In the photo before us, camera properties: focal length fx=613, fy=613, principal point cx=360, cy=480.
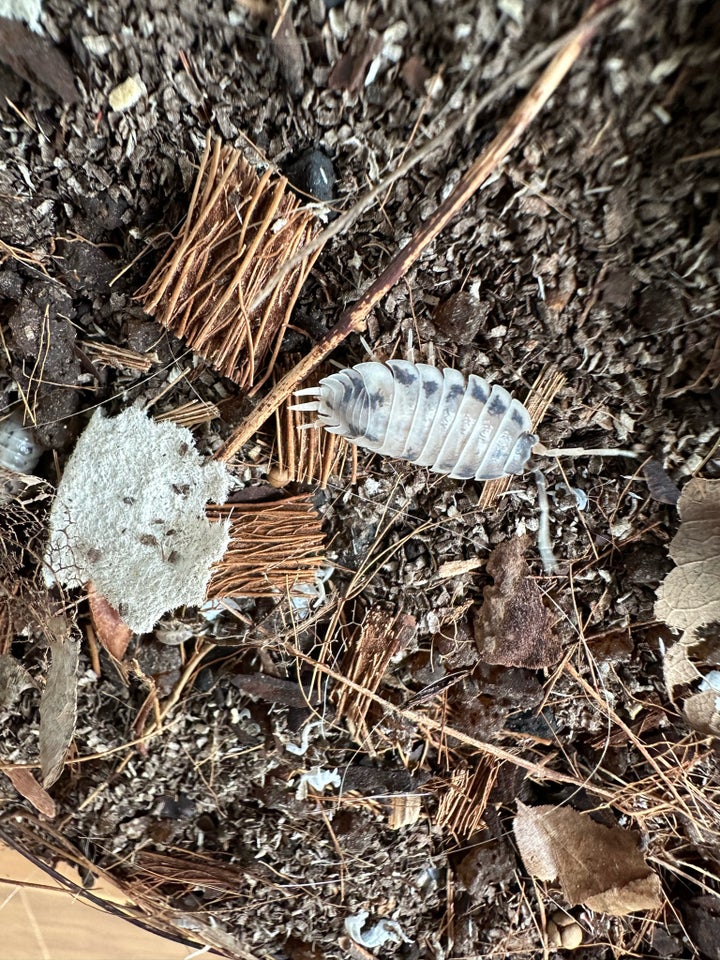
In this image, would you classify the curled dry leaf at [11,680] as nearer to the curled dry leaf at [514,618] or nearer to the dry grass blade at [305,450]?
the dry grass blade at [305,450]

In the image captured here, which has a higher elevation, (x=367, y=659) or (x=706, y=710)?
(x=367, y=659)

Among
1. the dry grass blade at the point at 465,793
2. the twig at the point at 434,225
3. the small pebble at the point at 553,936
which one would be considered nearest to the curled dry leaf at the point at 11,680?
the twig at the point at 434,225

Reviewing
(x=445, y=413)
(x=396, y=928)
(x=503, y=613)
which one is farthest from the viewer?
(x=396, y=928)

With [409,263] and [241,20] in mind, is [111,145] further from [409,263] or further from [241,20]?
[409,263]

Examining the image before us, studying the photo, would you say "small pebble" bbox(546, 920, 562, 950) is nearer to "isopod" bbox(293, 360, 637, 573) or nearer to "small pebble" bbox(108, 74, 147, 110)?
"isopod" bbox(293, 360, 637, 573)

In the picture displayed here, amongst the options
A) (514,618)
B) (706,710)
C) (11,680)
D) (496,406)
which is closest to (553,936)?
(706,710)

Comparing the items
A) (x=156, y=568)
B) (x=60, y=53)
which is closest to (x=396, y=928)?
(x=156, y=568)

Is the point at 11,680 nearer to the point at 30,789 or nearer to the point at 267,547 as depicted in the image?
the point at 30,789
